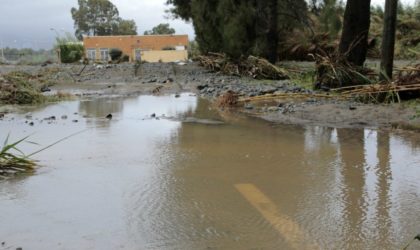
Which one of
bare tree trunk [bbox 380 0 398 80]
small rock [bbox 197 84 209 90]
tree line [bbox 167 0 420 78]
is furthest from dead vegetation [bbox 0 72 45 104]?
tree line [bbox 167 0 420 78]

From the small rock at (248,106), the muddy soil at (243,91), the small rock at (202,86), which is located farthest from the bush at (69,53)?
the small rock at (248,106)

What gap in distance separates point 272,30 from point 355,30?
6.55m

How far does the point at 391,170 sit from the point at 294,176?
3.40 ft

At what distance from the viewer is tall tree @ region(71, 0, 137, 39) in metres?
76.1

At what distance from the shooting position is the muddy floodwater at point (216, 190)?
135 inches

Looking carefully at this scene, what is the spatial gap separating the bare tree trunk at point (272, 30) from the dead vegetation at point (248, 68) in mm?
1071

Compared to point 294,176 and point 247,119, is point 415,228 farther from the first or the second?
point 247,119

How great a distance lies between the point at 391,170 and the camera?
17.0 ft

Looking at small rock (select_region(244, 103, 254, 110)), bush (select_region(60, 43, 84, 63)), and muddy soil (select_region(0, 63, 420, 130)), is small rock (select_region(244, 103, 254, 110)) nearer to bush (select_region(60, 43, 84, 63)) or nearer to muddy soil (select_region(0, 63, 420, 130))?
muddy soil (select_region(0, 63, 420, 130))

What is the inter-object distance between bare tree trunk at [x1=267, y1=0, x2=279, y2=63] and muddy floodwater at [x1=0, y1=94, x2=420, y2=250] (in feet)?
35.6

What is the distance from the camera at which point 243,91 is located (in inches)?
489

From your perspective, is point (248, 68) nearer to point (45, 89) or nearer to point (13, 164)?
point (45, 89)

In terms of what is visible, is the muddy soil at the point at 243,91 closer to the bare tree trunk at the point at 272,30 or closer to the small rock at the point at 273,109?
the small rock at the point at 273,109

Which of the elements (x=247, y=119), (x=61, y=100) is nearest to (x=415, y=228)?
(x=247, y=119)
